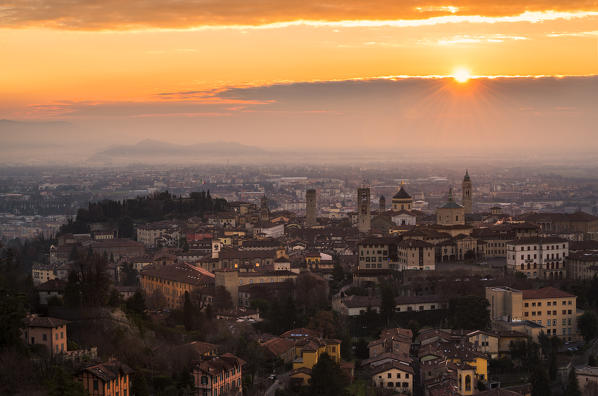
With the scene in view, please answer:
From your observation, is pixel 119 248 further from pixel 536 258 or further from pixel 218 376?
pixel 218 376

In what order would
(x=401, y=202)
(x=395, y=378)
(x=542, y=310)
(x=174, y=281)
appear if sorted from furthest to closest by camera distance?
(x=401, y=202), (x=174, y=281), (x=542, y=310), (x=395, y=378)

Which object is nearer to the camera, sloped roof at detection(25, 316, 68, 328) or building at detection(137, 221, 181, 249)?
sloped roof at detection(25, 316, 68, 328)

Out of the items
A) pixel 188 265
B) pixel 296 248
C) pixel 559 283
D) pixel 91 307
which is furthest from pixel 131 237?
pixel 91 307

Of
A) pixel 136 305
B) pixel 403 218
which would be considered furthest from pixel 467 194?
pixel 136 305

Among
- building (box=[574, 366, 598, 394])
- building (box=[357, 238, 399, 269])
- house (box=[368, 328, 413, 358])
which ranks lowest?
building (box=[574, 366, 598, 394])

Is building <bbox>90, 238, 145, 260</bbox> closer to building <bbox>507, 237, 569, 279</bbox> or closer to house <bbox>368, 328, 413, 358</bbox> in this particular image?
building <bbox>507, 237, 569, 279</bbox>

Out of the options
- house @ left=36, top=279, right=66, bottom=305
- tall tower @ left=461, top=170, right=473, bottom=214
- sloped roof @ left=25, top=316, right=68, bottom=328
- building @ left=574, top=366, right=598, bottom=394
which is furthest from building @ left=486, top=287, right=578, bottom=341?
tall tower @ left=461, top=170, right=473, bottom=214

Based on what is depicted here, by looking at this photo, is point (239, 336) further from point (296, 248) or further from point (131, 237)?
point (131, 237)
